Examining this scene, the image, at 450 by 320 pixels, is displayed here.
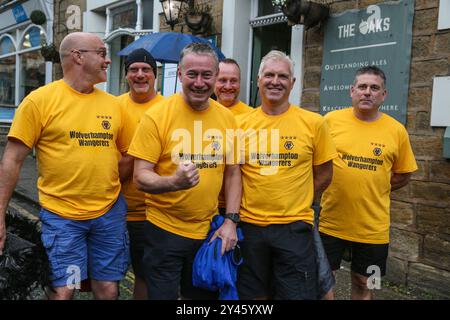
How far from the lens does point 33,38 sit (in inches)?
527

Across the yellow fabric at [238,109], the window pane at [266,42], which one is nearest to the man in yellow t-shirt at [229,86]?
the yellow fabric at [238,109]

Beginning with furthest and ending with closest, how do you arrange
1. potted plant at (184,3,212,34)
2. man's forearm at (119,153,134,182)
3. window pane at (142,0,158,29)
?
1. window pane at (142,0,158,29)
2. potted plant at (184,3,212,34)
3. man's forearm at (119,153,134,182)

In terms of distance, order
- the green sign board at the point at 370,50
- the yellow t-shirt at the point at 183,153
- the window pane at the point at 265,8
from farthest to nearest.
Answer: the window pane at the point at 265,8 < the green sign board at the point at 370,50 < the yellow t-shirt at the point at 183,153

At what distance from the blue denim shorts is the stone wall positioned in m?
2.86

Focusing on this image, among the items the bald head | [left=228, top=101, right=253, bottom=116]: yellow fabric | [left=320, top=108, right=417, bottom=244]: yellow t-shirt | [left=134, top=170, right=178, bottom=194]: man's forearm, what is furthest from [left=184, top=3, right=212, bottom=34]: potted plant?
[left=134, top=170, right=178, bottom=194]: man's forearm

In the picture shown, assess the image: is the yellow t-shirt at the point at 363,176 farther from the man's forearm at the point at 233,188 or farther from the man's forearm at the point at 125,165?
the man's forearm at the point at 125,165

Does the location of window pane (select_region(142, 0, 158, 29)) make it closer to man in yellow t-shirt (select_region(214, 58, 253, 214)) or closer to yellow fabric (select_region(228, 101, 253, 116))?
man in yellow t-shirt (select_region(214, 58, 253, 214))

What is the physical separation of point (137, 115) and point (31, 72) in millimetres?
12306

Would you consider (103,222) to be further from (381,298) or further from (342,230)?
(381,298)

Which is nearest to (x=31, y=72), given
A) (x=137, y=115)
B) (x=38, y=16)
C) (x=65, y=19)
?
(x=38, y=16)

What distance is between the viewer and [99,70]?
281cm

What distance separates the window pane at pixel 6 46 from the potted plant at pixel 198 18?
10383mm

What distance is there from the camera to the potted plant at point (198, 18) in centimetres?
676

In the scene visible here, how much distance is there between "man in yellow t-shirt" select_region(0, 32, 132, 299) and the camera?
2580mm
